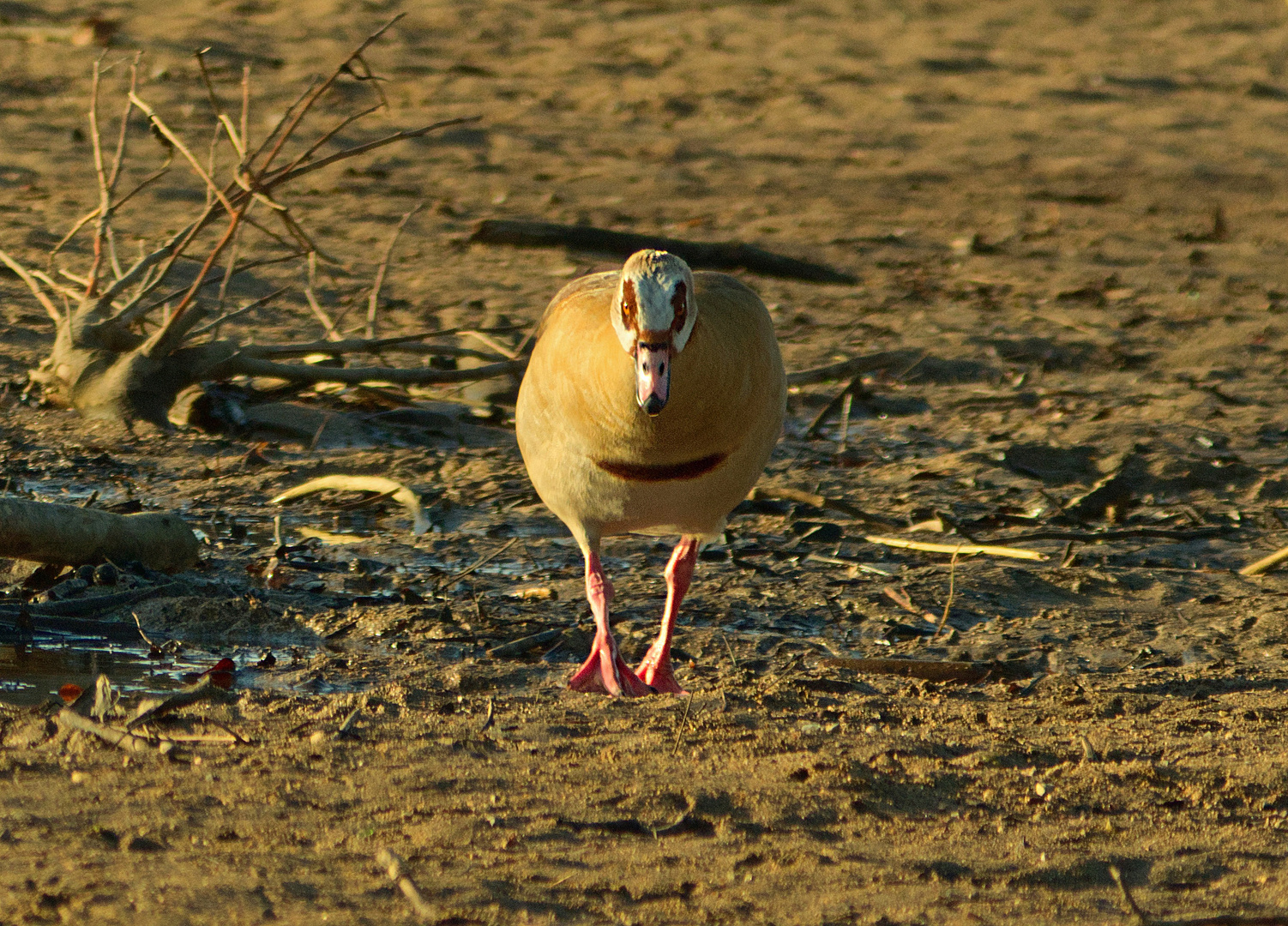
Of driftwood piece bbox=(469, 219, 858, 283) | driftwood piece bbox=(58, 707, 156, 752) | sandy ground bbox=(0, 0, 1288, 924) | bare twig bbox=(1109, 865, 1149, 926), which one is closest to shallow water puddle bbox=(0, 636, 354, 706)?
sandy ground bbox=(0, 0, 1288, 924)

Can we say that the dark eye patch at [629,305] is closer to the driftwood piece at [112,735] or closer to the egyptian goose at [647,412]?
the egyptian goose at [647,412]

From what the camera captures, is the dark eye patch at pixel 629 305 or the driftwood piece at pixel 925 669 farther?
the driftwood piece at pixel 925 669

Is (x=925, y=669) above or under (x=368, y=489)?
under

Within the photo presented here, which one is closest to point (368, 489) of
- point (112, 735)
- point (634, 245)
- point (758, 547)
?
point (758, 547)

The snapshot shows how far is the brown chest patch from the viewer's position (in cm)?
453

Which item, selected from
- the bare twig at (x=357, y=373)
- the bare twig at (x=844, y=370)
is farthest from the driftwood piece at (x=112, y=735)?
the bare twig at (x=844, y=370)

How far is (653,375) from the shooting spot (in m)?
4.16

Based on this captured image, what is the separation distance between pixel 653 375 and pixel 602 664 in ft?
3.25

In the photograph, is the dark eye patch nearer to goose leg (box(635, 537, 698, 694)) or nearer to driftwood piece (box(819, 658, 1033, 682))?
goose leg (box(635, 537, 698, 694))

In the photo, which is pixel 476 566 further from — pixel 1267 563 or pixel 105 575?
pixel 1267 563

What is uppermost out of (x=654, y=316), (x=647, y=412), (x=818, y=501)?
(x=654, y=316)

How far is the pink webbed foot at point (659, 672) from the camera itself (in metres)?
4.73

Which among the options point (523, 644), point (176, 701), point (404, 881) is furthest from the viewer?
point (523, 644)

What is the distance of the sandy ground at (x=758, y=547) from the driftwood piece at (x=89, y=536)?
0.57 ft
